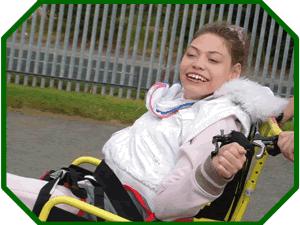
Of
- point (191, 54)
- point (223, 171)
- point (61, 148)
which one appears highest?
point (191, 54)

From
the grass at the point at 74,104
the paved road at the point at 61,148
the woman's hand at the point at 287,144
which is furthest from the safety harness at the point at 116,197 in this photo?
the grass at the point at 74,104

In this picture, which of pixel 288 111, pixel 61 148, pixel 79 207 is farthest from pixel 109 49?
pixel 79 207

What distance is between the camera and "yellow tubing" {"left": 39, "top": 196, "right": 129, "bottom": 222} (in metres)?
1.41

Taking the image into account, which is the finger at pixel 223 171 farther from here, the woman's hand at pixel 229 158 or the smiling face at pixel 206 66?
the smiling face at pixel 206 66

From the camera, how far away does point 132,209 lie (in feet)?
5.02

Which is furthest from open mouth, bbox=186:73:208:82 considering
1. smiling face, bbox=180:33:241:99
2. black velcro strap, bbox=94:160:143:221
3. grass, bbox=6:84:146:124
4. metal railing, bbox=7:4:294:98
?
metal railing, bbox=7:4:294:98

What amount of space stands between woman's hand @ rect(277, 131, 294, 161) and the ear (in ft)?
1.24

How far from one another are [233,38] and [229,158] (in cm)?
48

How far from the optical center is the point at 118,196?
1.55m

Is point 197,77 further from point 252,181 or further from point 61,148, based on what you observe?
point 61,148

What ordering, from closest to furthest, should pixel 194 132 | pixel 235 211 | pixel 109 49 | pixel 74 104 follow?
pixel 194 132
pixel 235 211
pixel 74 104
pixel 109 49

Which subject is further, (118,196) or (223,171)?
(118,196)

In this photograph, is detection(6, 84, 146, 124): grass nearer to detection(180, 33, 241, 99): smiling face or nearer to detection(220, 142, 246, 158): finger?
detection(180, 33, 241, 99): smiling face

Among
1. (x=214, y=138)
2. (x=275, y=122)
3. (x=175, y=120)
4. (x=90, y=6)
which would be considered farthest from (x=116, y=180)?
(x=90, y=6)
